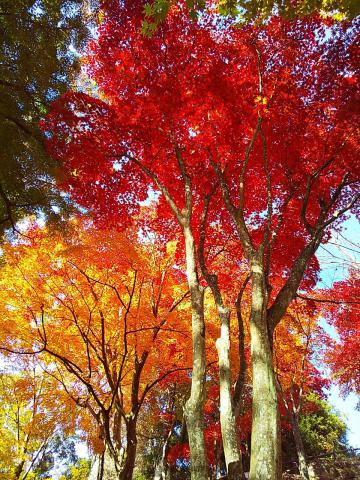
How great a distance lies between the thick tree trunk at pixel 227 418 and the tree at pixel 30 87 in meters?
3.95

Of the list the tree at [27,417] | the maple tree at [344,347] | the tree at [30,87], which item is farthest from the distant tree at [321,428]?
the tree at [30,87]

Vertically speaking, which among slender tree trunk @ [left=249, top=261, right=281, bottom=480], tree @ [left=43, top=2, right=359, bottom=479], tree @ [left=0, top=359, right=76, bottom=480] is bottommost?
slender tree trunk @ [left=249, top=261, right=281, bottom=480]

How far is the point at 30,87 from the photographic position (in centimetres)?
610

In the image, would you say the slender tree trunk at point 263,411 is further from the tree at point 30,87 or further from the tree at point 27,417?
the tree at point 27,417

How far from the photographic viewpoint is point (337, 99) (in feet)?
28.7

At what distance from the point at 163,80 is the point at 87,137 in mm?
2489

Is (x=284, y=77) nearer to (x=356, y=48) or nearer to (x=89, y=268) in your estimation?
(x=356, y=48)

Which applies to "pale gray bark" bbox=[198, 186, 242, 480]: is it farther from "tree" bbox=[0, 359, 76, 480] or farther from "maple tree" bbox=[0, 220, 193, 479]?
"tree" bbox=[0, 359, 76, 480]

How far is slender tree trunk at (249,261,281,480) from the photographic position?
13.0 feet

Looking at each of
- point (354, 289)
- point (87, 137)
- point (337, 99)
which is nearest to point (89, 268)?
point (87, 137)

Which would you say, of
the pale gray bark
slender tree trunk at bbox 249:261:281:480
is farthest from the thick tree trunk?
slender tree trunk at bbox 249:261:281:480

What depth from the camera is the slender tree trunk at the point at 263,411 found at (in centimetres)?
395

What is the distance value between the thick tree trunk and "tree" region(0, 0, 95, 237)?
13.0 feet

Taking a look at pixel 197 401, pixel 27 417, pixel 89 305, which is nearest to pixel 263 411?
pixel 197 401
